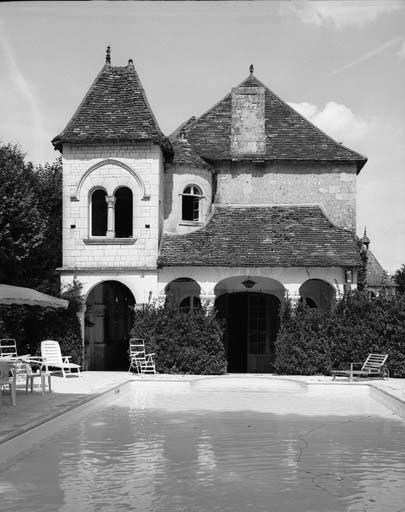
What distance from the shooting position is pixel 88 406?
618 inches

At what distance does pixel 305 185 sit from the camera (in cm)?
2877

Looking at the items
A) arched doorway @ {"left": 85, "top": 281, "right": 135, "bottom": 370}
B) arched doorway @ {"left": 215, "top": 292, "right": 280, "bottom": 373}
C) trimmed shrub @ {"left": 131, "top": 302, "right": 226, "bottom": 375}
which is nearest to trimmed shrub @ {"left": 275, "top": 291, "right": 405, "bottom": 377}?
trimmed shrub @ {"left": 131, "top": 302, "right": 226, "bottom": 375}

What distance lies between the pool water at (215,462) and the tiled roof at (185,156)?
12.6 m

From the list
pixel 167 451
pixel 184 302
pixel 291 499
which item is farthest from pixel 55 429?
pixel 184 302

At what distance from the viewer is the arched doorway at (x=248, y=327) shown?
91.1 ft

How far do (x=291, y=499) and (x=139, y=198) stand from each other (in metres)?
18.4

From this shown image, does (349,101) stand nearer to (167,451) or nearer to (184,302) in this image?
(184,302)

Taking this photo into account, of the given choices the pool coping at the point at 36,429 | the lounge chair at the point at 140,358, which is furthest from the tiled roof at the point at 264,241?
the pool coping at the point at 36,429

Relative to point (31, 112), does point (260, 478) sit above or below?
below

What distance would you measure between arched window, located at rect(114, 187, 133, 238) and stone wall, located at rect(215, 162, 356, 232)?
3828 mm

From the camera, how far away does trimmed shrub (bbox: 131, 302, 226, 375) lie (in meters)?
24.5

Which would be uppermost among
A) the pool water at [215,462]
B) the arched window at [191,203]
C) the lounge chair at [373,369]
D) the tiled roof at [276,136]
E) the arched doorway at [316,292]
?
the tiled roof at [276,136]

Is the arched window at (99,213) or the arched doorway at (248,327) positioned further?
the arched doorway at (248,327)

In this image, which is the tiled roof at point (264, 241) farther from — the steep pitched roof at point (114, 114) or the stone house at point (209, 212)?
the steep pitched roof at point (114, 114)
